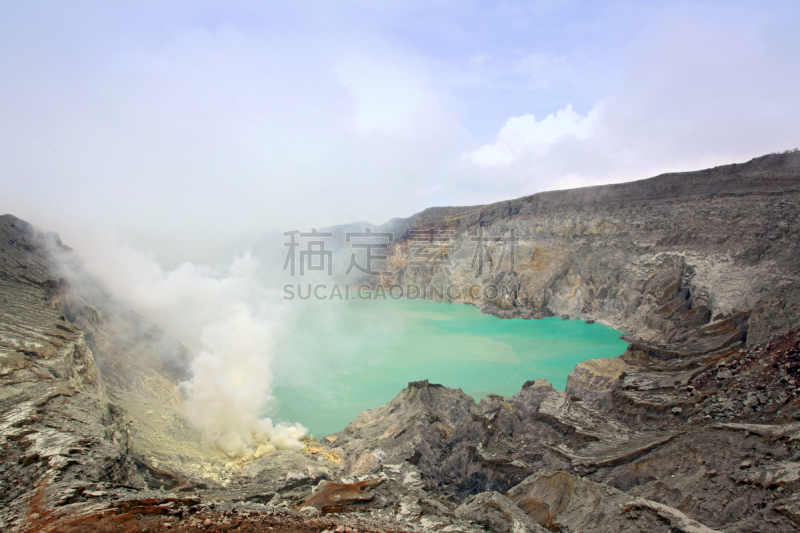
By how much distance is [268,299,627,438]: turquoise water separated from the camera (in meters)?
13.2

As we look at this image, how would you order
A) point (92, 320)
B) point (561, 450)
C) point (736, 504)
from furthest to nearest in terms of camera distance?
point (92, 320), point (561, 450), point (736, 504)

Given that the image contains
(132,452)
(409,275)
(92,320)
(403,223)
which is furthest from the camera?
(403,223)

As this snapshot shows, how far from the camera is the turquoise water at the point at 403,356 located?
43.4 ft

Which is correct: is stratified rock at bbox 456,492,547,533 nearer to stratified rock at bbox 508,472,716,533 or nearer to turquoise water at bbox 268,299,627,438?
stratified rock at bbox 508,472,716,533

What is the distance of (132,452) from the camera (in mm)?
6062

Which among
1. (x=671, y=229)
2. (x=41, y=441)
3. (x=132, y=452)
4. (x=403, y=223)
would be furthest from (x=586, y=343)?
(x=403, y=223)

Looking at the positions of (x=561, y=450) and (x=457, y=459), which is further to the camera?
(x=457, y=459)

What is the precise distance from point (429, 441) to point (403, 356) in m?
10.8

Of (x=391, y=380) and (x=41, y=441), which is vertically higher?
(x=41, y=441)

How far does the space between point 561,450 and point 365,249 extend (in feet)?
139

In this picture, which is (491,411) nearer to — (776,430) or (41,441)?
(776,430)

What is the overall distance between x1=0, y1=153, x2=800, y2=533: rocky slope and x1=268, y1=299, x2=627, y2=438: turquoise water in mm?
2835

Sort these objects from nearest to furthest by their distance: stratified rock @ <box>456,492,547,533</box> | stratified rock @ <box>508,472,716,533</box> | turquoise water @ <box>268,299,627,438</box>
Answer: stratified rock @ <box>456,492,547,533</box> < stratified rock @ <box>508,472,716,533</box> < turquoise water @ <box>268,299,627,438</box>

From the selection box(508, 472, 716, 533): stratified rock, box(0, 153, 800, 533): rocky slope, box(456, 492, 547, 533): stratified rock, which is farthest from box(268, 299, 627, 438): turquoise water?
box(456, 492, 547, 533): stratified rock
